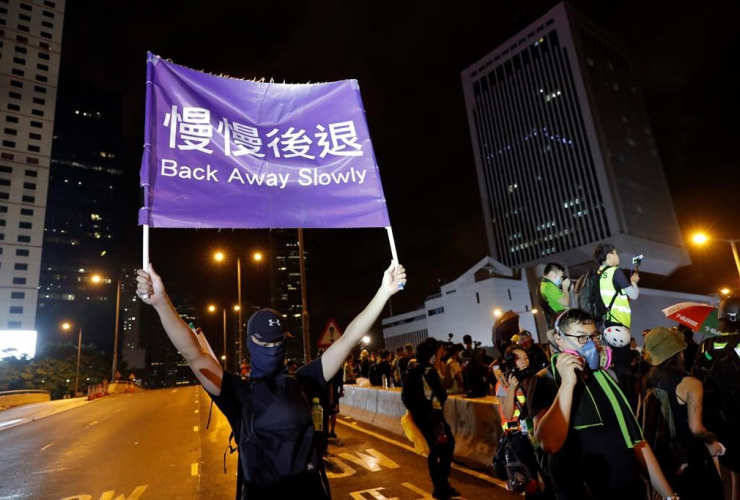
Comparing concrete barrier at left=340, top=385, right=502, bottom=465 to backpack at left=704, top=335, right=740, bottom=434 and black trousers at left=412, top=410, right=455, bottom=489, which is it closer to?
black trousers at left=412, top=410, right=455, bottom=489

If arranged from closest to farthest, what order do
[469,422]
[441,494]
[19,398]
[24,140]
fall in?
[441,494] < [469,422] < [19,398] < [24,140]

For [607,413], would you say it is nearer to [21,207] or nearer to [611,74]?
[21,207]

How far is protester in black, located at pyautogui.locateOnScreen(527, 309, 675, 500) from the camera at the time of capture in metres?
2.79

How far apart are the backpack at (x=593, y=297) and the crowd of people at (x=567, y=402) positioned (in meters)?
0.01

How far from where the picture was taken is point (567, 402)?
9.16 feet

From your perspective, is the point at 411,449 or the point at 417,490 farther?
the point at 411,449

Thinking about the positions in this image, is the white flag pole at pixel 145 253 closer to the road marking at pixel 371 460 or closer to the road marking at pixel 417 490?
the road marking at pixel 417 490

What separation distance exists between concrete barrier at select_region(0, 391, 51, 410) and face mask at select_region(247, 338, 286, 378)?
3490cm

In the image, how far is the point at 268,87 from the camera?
453cm

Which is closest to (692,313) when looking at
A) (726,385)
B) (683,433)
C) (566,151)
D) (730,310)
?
(730,310)

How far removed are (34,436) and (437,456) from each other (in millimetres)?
14578

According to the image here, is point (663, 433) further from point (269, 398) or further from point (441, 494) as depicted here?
point (269, 398)

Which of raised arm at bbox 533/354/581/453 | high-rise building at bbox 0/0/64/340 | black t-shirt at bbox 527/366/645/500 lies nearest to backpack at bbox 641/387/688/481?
black t-shirt at bbox 527/366/645/500

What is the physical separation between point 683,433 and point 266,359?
3759 millimetres
